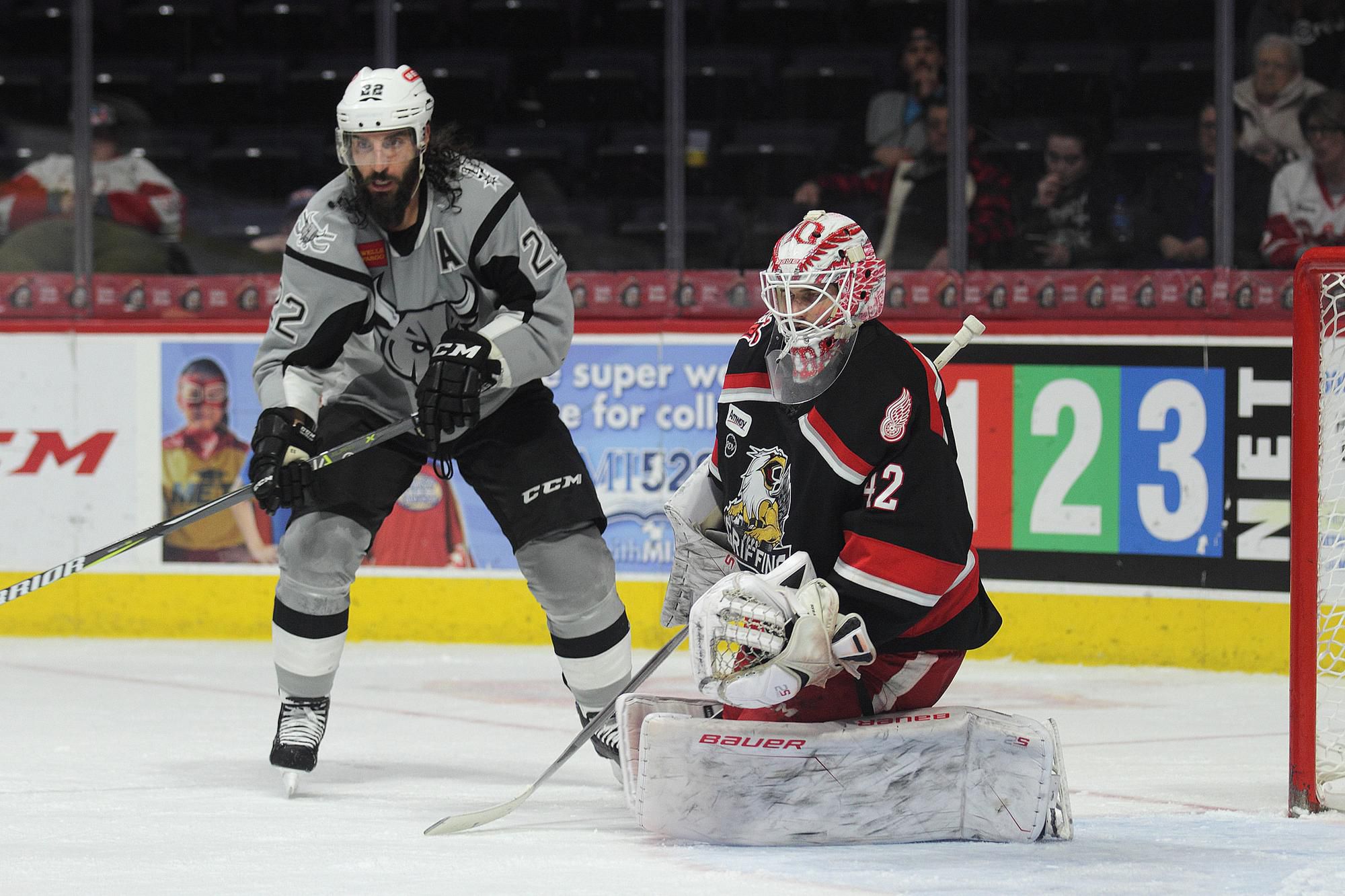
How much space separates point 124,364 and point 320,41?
133cm

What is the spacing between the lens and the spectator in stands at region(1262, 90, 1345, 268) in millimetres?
5148

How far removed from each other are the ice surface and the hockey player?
0.99 ft

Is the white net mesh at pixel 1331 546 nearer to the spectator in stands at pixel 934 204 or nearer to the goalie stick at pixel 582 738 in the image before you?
the goalie stick at pixel 582 738

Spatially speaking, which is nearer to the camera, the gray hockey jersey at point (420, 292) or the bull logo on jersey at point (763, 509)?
the bull logo on jersey at point (763, 509)

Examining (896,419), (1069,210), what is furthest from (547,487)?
(1069,210)

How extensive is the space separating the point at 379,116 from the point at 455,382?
19.8 inches

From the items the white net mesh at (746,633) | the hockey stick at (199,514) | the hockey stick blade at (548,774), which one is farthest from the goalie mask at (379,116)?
the white net mesh at (746,633)

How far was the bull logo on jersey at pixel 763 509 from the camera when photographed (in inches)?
119

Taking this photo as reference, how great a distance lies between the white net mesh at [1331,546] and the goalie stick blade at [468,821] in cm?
138

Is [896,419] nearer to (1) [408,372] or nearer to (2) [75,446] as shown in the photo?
(1) [408,372]

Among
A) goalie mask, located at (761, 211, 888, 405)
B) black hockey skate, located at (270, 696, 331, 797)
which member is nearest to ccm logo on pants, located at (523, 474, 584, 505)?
black hockey skate, located at (270, 696, 331, 797)

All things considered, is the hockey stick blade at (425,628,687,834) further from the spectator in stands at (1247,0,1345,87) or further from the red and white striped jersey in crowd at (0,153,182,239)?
the red and white striped jersey in crowd at (0,153,182,239)

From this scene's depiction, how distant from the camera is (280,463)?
3.43 metres

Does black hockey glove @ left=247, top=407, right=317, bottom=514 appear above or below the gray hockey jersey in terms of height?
below
